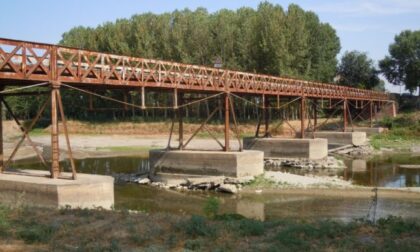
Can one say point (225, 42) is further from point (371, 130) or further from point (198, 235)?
point (198, 235)

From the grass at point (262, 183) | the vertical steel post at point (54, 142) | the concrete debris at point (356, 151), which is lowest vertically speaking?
the grass at point (262, 183)

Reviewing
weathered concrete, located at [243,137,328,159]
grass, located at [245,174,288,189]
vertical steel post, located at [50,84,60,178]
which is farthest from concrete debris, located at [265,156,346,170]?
vertical steel post, located at [50,84,60,178]

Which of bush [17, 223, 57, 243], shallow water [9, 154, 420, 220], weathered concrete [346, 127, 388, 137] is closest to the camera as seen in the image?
bush [17, 223, 57, 243]

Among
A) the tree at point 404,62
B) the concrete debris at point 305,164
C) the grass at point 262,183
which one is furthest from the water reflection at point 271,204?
the tree at point 404,62

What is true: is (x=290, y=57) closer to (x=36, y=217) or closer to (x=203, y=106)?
(x=203, y=106)

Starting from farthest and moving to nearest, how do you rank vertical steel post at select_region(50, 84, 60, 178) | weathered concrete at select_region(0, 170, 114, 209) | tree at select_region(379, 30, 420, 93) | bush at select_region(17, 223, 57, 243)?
tree at select_region(379, 30, 420, 93)
vertical steel post at select_region(50, 84, 60, 178)
weathered concrete at select_region(0, 170, 114, 209)
bush at select_region(17, 223, 57, 243)

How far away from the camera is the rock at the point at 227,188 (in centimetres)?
2805

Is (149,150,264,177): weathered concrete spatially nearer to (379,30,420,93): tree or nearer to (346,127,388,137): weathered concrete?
(346,127,388,137): weathered concrete

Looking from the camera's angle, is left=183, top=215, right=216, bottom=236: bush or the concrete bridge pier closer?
left=183, top=215, right=216, bottom=236: bush

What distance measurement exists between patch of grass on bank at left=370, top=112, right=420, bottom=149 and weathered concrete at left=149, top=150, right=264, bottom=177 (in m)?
29.0

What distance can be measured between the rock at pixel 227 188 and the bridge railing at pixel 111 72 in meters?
5.99

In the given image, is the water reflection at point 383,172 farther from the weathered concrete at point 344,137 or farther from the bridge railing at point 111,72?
the bridge railing at point 111,72

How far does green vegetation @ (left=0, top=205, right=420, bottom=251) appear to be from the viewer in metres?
10.0

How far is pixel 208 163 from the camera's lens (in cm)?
3117
